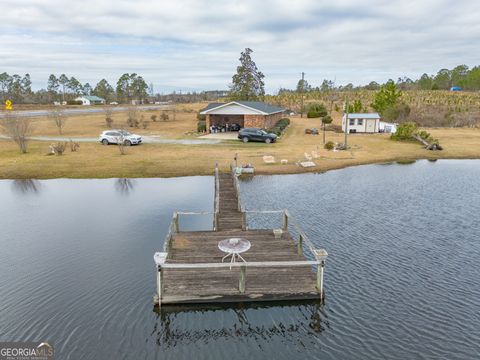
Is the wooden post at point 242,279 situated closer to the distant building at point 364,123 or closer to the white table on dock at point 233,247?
the white table on dock at point 233,247

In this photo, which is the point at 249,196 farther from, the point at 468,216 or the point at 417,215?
the point at 468,216

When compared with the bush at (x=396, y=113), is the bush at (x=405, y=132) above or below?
below

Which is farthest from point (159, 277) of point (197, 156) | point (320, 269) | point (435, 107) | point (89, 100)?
A: point (89, 100)

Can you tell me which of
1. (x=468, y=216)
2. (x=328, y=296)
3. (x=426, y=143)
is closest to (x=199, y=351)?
(x=328, y=296)

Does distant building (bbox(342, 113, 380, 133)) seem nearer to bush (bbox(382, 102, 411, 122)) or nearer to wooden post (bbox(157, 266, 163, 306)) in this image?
bush (bbox(382, 102, 411, 122))

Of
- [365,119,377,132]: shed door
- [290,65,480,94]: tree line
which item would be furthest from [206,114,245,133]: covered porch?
[290,65,480,94]: tree line

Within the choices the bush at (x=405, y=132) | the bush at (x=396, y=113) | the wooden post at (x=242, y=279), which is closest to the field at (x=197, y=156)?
the bush at (x=405, y=132)

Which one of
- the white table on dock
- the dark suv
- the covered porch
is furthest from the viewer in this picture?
the covered porch
